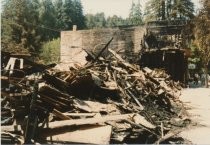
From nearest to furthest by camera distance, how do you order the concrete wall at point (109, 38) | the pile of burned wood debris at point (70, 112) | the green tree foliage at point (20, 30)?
1. the pile of burned wood debris at point (70, 112)
2. the concrete wall at point (109, 38)
3. the green tree foliage at point (20, 30)

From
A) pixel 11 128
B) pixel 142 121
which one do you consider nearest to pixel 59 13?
pixel 142 121

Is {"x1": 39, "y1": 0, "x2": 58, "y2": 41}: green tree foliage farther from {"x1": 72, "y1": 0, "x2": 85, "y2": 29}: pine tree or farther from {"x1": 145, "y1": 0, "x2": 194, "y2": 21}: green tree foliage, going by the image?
{"x1": 145, "y1": 0, "x2": 194, "y2": 21}: green tree foliage

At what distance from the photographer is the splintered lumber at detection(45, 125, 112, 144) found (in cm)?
776

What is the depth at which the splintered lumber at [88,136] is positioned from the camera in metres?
7.76

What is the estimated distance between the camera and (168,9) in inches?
2997

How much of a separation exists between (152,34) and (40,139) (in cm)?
2806

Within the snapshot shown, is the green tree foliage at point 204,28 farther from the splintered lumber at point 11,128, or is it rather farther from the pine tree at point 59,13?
the pine tree at point 59,13

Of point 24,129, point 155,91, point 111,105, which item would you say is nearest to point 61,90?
point 111,105

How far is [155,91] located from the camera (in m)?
14.8

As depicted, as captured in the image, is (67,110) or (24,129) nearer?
(24,129)

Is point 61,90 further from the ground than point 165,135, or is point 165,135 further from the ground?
A: point 61,90

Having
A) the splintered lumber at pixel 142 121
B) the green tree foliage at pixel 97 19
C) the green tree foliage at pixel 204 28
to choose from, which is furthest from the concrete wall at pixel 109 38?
the green tree foliage at pixel 97 19

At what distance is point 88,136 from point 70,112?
1.50 m

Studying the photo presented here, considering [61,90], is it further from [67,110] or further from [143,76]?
[143,76]
